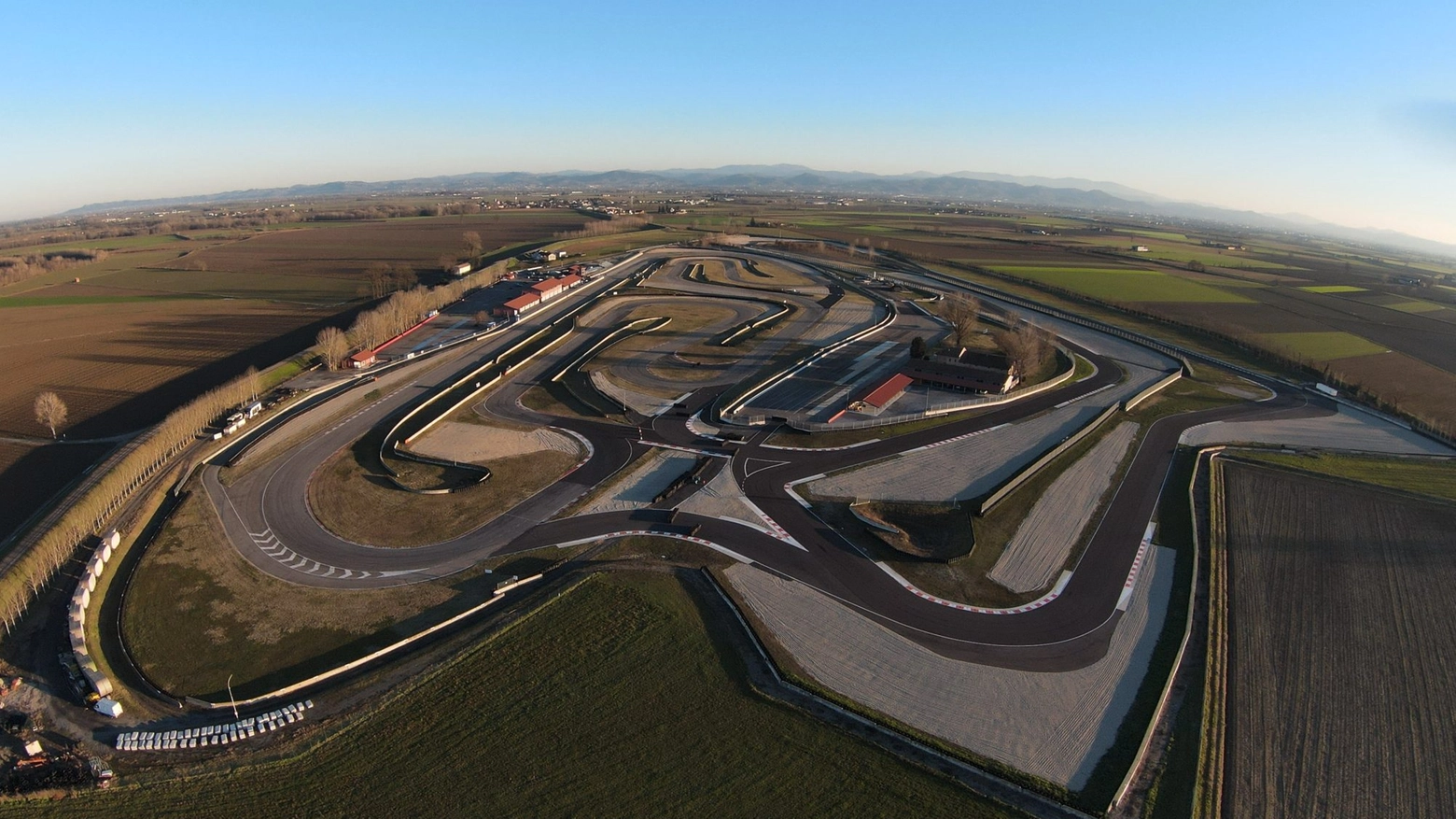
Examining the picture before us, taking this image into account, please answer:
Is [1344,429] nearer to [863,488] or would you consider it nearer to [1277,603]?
[1277,603]

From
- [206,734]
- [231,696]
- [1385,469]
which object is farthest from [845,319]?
[206,734]

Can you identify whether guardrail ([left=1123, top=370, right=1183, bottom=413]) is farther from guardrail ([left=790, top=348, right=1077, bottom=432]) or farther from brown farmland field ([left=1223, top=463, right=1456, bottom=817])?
brown farmland field ([left=1223, top=463, right=1456, bottom=817])

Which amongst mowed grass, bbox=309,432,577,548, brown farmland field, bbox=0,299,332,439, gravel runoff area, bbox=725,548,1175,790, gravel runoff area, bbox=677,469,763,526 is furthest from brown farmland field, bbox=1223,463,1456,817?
brown farmland field, bbox=0,299,332,439

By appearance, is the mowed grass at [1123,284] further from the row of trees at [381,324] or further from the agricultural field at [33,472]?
the agricultural field at [33,472]

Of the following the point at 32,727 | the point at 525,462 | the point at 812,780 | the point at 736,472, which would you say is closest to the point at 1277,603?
the point at 812,780

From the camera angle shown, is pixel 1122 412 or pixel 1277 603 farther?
pixel 1122 412

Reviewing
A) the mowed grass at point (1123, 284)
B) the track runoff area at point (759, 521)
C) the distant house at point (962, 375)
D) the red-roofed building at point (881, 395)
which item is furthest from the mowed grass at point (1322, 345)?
the red-roofed building at point (881, 395)
